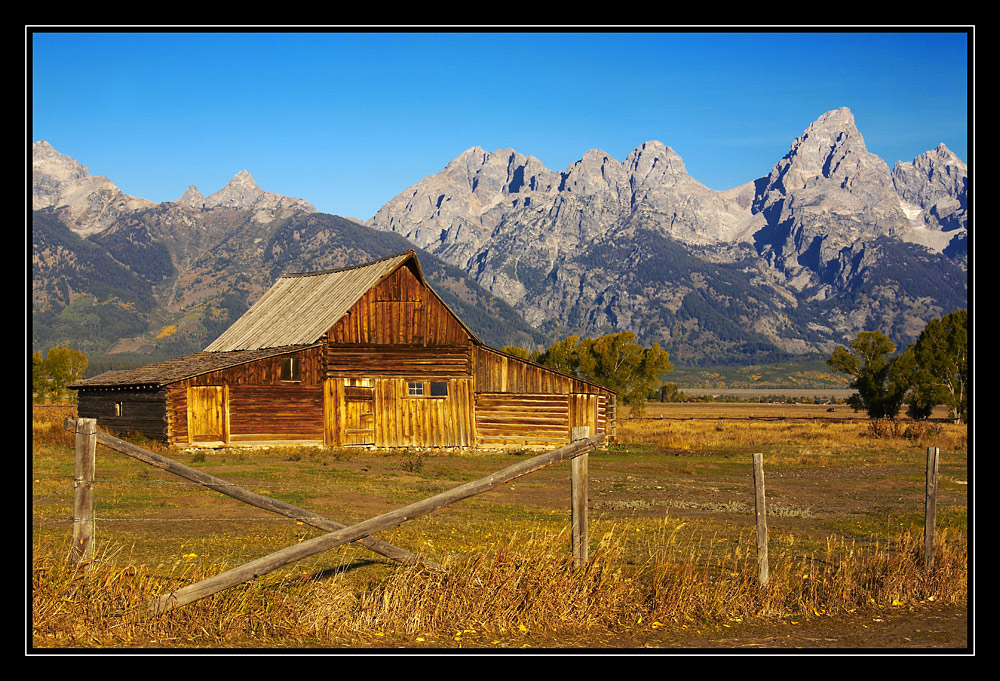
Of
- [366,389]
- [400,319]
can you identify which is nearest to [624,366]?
[400,319]

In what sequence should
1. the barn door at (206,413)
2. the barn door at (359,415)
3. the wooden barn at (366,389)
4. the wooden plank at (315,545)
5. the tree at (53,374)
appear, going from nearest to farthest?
the wooden plank at (315,545)
the barn door at (206,413)
the wooden barn at (366,389)
the barn door at (359,415)
the tree at (53,374)

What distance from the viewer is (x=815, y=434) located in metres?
57.6

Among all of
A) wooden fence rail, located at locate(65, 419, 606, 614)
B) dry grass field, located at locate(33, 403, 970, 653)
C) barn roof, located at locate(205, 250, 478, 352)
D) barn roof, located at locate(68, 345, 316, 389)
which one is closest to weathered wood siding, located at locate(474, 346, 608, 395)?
barn roof, located at locate(205, 250, 478, 352)

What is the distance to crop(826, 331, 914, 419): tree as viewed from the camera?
70.9 meters

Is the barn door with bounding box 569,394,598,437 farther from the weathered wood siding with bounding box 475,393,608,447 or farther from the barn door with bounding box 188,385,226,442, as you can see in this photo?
the barn door with bounding box 188,385,226,442

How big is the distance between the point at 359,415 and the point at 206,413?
20.4ft

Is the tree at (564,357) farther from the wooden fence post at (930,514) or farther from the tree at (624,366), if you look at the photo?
the wooden fence post at (930,514)

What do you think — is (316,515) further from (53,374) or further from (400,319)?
(53,374)

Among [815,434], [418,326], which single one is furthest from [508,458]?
[815,434]

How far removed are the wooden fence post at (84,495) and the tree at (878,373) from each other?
69.1 m

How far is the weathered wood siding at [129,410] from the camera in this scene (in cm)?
3597

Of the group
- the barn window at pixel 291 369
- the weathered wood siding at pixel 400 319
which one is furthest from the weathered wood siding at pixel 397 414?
the weathered wood siding at pixel 400 319

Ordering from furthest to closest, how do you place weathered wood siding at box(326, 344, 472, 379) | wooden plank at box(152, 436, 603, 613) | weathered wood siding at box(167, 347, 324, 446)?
weathered wood siding at box(326, 344, 472, 379)
weathered wood siding at box(167, 347, 324, 446)
wooden plank at box(152, 436, 603, 613)

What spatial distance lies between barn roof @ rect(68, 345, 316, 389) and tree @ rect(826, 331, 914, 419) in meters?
48.5
